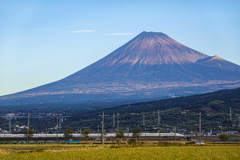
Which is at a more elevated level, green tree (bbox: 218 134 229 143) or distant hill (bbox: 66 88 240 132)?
distant hill (bbox: 66 88 240 132)

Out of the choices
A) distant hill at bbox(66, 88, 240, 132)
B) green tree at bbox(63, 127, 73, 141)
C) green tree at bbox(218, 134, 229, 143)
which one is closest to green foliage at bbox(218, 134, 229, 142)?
green tree at bbox(218, 134, 229, 143)

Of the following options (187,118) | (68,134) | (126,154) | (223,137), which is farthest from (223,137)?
(187,118)

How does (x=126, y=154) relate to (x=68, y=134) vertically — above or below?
above

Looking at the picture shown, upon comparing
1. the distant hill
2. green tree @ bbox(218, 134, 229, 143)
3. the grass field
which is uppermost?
the distant hill

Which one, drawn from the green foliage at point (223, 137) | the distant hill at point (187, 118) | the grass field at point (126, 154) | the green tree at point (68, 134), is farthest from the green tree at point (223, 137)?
the grass field at point (126, 154)

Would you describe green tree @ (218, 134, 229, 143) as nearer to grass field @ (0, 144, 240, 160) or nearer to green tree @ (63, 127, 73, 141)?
green tree @ (63, 127, 73, 141)

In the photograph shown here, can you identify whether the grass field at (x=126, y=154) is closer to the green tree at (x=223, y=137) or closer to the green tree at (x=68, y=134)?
the green tree at (x=223, y=137)

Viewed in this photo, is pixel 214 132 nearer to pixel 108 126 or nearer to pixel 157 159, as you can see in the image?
pixel 108 126

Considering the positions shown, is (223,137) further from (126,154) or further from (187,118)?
(187,118)

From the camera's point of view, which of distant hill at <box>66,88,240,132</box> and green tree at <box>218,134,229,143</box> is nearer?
green tree at <box>218,134,229,143</box>

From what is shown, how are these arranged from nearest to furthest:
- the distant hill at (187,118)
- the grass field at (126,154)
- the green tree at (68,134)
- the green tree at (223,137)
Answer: the grass field at (126,154) < the green tree at (223,137) < the green tree at (68,134) < the distant hill at (187,118)

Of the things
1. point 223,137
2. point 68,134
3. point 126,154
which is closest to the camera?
point 126,154
